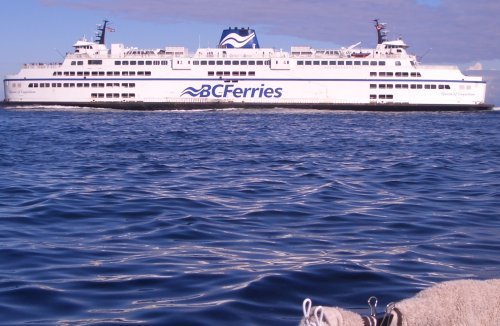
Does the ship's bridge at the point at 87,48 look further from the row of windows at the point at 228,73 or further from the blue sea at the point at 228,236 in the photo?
the blue sea at the point at 228,236

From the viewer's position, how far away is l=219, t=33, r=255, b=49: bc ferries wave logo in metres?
55.3

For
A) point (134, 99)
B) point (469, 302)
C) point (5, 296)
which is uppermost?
point (134, 99)

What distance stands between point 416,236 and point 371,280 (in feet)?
6.35

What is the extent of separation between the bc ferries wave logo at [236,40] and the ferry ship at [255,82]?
8.57 ft

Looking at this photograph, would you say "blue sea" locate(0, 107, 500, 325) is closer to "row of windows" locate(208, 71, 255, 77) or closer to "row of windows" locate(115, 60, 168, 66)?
"row of windows" locate(208, 71, 255, 77)

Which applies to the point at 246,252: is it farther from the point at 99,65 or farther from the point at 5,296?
the point at 99,65

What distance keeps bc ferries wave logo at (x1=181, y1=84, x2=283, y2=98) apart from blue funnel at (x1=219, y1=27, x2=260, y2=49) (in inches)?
192

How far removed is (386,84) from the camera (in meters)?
51.9

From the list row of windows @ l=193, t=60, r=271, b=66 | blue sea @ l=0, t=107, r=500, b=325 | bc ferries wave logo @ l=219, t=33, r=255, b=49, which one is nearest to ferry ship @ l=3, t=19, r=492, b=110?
row of windows @ l=193, t=60, r=271, b=66

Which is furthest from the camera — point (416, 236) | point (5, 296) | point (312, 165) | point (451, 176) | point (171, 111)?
point (171, 111)

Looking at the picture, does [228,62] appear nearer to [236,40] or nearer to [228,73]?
[228,73]

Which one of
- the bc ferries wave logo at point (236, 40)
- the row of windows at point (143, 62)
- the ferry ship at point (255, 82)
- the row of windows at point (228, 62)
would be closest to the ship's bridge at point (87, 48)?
the ferry ship at point (255, 82)

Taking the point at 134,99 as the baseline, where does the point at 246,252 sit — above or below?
below

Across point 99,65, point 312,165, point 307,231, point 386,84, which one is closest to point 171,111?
point 99,65
